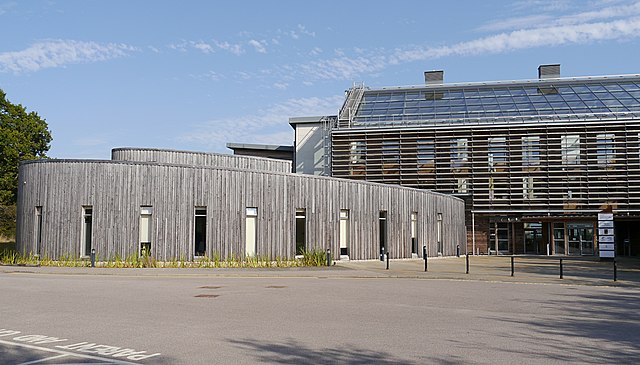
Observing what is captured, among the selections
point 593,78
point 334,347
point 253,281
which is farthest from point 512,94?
point 334,347

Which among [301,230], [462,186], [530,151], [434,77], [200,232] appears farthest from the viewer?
[434,77]

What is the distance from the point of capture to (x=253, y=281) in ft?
65.4

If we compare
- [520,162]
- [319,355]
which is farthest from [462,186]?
[319,355]

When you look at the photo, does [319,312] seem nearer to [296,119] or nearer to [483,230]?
[483,230]

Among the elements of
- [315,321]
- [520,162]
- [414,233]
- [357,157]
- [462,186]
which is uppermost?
[357,157]

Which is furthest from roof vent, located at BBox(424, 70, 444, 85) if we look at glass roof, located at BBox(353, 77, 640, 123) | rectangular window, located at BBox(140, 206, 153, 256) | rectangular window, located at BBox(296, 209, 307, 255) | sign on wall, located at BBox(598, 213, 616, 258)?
rectangular window, located at BBox(140, 206, 153, 256)

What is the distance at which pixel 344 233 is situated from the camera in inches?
1199

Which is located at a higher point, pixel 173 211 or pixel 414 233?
pixel 173 211

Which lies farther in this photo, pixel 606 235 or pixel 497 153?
A: pixel 497 153

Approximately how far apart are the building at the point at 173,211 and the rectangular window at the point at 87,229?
0.04 m

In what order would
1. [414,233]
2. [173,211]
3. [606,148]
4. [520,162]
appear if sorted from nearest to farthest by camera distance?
1. [173,211]
2. [414,233]
3. [606,148]
4. [520,162]

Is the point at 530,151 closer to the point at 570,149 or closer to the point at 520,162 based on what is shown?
the point at 520,162

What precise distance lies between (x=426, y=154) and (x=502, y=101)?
870cm

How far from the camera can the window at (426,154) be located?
149 ft
